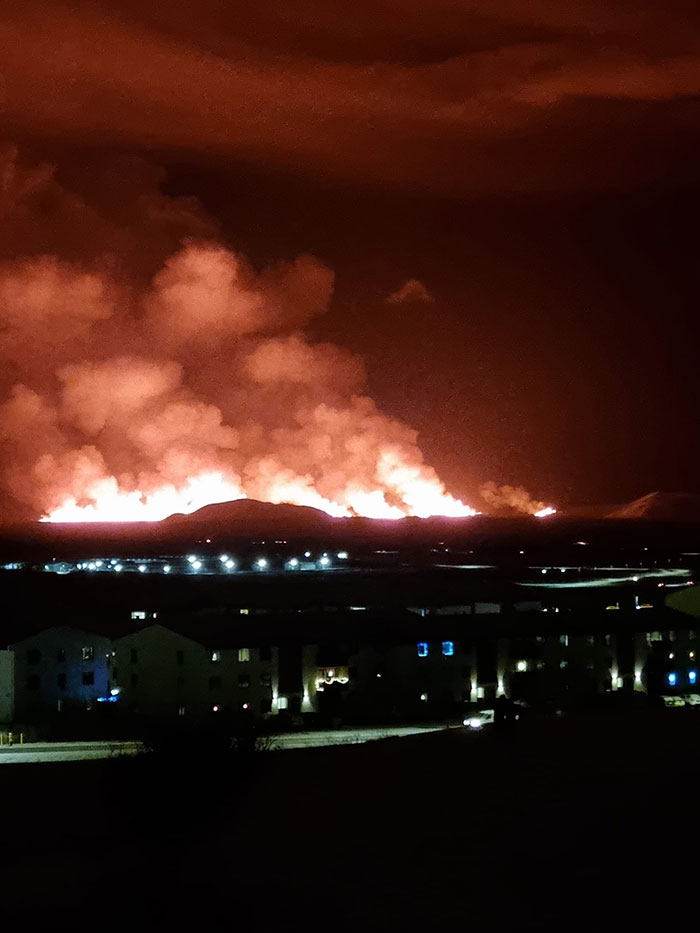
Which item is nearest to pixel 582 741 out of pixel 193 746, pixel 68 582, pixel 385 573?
pixel 193 746

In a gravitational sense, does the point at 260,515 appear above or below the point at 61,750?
above

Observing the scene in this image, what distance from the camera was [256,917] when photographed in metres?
7.21

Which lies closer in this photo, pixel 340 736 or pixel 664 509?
pixel 340 736

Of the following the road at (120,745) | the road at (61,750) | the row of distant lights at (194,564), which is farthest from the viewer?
the row of distant lights at (194,564)

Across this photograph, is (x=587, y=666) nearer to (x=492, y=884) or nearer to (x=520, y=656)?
(x=520, y=656)

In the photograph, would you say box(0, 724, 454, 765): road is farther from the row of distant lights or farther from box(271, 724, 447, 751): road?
the row of distant lights

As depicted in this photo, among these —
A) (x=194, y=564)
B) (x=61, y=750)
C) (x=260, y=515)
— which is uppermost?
(x=260, y=515)

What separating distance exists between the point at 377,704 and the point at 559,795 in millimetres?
11149

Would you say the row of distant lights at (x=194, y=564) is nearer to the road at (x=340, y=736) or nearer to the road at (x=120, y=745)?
the road at (x=340, y=736)

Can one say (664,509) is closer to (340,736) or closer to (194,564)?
(194,564)

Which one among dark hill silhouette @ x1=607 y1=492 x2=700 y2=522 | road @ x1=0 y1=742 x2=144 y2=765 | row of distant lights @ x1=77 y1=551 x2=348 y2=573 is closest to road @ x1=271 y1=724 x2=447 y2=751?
road @ x1=0 y1=742 x2=144 y2=765

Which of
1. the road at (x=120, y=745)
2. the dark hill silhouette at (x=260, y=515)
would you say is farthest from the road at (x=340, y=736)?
the dark hill silhouette at (x=260, y=515)

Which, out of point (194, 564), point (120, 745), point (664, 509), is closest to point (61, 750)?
point (120, 745)

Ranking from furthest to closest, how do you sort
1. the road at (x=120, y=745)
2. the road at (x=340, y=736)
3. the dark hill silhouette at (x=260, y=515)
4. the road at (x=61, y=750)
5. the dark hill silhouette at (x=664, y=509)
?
the dark hill silhouette at (x=664, y=509) → the dark hill silhouette at (x=260, y=515) → the road at (x=340, y=736) → the road at (x=120, y=745) → the road at (x=61, y=750)
